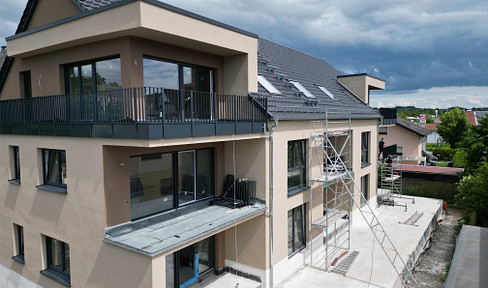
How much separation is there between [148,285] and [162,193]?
269cm

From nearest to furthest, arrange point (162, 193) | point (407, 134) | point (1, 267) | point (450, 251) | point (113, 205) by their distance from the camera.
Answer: point (113, 205), point (162, 193), point (1, 267), point (450, 251), point (407, 134)

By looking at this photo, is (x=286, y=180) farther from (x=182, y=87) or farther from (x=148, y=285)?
(x=148, y=285)

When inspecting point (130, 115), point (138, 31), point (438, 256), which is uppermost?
point (138, 31)

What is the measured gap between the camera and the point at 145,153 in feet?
26.8

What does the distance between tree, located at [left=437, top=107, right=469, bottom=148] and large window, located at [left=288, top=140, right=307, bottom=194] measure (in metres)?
31.1

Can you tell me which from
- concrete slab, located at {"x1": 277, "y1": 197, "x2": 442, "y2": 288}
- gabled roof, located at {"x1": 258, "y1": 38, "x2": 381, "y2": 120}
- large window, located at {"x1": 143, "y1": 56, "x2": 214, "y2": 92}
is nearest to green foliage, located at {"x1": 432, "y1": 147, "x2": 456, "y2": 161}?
concrete slab, located at {"x1": 277, "y1": 197, "x2": 442, "y2": 288}

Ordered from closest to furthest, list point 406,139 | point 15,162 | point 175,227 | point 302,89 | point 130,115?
point 130,115 < point 175,227 < point 15,162 < point 302,89 < point 406,139

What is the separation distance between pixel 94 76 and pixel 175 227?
445 cm

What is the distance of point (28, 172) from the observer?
9422mm

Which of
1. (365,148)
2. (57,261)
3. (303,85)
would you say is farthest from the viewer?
(365,148)

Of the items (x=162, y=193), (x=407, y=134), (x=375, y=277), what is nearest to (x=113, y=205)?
(x=162, y=193)

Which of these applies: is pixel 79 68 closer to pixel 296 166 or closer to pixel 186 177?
pixel 186 177

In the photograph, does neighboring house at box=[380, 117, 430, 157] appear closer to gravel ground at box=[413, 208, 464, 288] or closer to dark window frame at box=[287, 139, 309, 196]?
gravel ground at box=[413, 208, 464, 288]

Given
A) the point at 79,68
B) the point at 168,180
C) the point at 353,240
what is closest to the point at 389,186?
the point at 353,240
